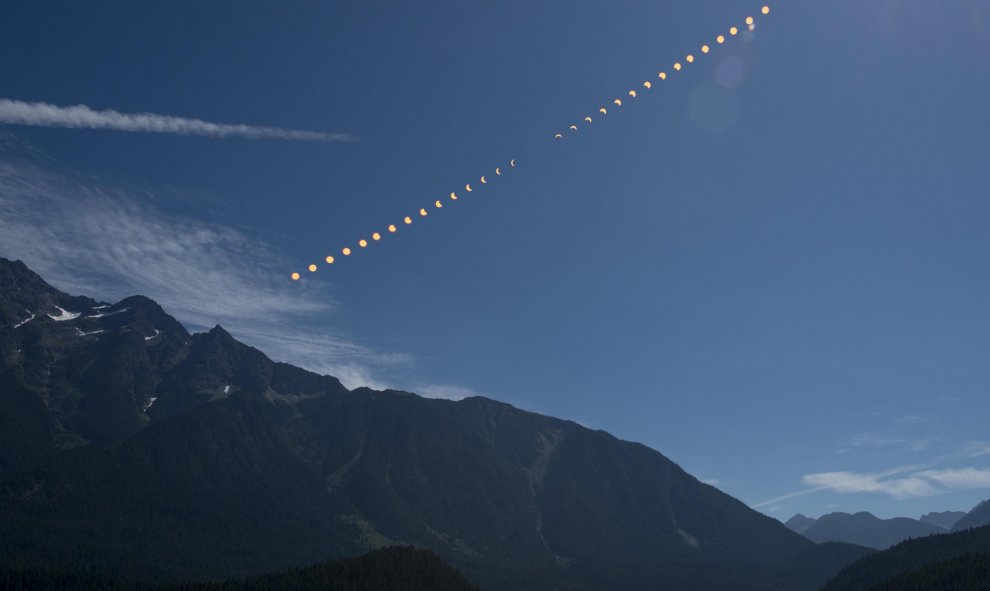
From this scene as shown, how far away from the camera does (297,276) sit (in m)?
112

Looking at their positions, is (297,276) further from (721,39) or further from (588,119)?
(721,39)

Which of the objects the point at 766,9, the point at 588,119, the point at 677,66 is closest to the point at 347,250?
the point at 588,119

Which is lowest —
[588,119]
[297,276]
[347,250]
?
[297,276]

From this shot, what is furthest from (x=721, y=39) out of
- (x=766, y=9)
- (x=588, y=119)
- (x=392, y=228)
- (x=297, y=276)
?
(x=297, y=276)

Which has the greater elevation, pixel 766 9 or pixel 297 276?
pixel 766 9

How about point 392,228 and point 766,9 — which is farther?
point 392,228

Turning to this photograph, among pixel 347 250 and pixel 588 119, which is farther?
pixel 588 119

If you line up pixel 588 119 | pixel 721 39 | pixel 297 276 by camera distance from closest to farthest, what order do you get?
pixel 297 276, pixel 721 39, pixel 588 119

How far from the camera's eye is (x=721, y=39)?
402 ft

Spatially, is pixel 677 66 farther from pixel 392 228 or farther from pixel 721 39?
pixel 392 228

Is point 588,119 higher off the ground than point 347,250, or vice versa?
point 588,119

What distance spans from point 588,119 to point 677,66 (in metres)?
21.2

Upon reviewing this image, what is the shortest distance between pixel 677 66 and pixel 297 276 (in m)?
78.6

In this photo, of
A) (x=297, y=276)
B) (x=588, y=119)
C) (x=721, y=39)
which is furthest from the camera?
(x=588, y=119)
